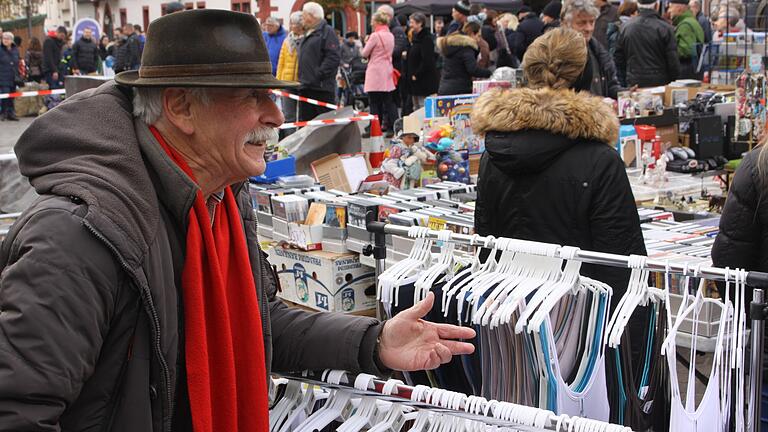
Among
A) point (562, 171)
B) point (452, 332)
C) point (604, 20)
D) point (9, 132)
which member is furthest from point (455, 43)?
point (9, 132)

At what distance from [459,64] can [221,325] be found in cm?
951

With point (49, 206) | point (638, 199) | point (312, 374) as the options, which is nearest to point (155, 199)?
point (49, 206)

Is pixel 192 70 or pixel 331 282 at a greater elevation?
pixel 192 70

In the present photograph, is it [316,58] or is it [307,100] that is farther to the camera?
[316,58]

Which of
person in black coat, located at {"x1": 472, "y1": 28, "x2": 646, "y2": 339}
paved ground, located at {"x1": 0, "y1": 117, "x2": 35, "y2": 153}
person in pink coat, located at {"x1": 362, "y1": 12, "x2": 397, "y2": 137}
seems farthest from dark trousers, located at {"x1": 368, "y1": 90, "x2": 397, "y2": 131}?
person in black coat, located at {"x1": 472, "y1": 28, "x2": 646, "y2": 339}

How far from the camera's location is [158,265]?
5.49 ft

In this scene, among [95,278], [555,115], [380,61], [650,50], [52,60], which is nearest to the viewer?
[95,278]

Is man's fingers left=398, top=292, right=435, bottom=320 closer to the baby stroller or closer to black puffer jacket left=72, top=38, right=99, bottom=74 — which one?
the baby stroller

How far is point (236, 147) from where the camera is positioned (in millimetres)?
1864

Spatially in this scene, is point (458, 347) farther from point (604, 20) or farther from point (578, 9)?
point (604, 20)

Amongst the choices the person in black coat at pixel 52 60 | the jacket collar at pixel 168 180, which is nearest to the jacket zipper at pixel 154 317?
the jacket collar at pixel 168 180

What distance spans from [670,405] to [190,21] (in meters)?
1.62

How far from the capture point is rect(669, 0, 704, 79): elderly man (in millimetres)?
11953

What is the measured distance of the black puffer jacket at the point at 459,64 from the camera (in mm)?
10969
